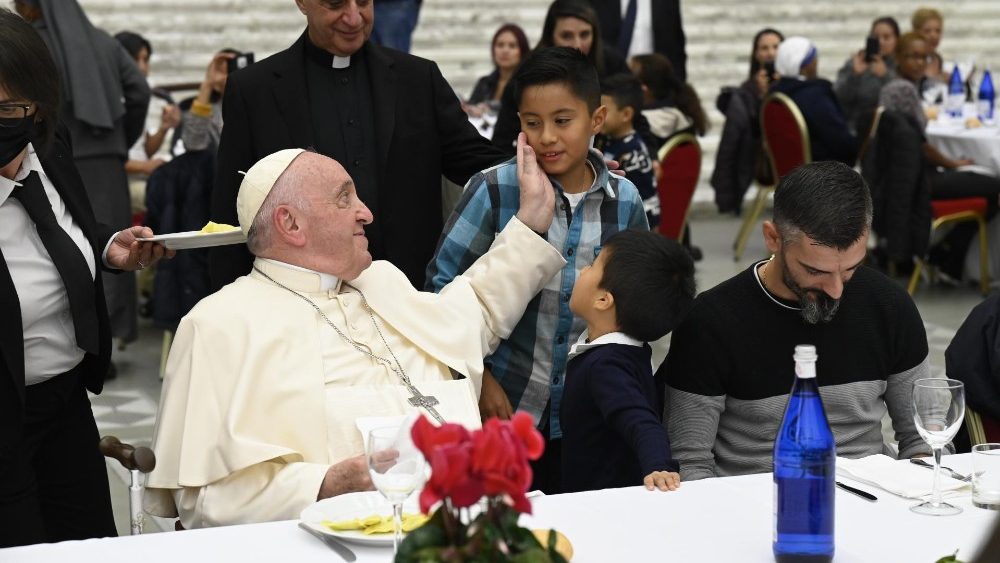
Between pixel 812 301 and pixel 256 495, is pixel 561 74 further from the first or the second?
pixel 256 495

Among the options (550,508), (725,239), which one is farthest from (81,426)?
(725,239)

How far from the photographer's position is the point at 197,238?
285cm

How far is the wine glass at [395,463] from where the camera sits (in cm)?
195

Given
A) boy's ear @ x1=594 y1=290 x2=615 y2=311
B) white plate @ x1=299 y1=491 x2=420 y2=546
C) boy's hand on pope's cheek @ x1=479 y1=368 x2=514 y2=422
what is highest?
boy's ear @ x1=594 y1=290 x2=615 y2=311

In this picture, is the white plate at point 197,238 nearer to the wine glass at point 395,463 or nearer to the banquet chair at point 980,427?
the wine glass at point 395,463

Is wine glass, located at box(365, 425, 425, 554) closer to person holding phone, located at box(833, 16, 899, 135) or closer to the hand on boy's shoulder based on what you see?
the hand on boy's shoulder

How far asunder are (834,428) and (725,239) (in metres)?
7.08

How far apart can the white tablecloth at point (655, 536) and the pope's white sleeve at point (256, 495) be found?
332mm

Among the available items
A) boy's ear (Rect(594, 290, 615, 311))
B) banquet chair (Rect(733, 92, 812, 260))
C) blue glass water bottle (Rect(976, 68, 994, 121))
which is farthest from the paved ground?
boy's ear (Rect(594, 290, 615, 311))

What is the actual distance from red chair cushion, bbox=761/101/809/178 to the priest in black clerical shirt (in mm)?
4687

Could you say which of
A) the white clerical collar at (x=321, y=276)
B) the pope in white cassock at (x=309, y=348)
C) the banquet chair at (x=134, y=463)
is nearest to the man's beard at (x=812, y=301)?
the pope in white cassock at (x=309, y=348)

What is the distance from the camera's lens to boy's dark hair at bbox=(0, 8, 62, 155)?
8.94 feet

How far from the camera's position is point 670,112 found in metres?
7.21

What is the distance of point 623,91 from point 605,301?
310cm
